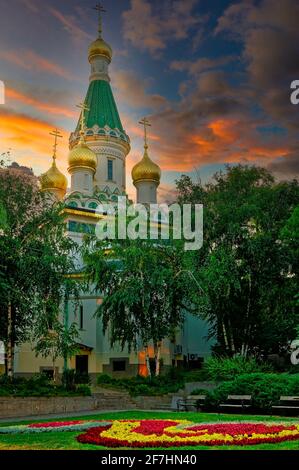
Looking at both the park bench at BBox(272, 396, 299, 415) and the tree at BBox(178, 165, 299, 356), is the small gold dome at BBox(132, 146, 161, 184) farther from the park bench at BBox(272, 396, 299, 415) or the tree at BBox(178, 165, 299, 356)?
the park bench at BBox(272, 396, 299, 415)

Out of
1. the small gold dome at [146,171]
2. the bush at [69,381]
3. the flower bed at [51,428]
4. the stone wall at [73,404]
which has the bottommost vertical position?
the stone wall at [73,404]

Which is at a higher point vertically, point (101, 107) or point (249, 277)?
point (101, 107)

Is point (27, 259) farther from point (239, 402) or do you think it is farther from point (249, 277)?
point (249, 277)

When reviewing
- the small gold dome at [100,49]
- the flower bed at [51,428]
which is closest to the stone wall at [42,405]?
the flower bed at [51,428]

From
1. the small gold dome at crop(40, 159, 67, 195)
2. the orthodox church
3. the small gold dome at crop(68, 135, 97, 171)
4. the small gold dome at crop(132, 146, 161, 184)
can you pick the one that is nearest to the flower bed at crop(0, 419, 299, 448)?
the orthodox church

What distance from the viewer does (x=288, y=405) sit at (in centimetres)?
1947

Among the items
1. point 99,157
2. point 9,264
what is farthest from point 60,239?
point 99,157

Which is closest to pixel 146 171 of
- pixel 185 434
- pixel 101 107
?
pixel 101 107

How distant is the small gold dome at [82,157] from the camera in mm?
46812

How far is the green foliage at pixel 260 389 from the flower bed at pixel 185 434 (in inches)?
207

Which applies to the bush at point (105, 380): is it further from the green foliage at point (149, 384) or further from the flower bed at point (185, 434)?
the flower bed at point (185, 434)

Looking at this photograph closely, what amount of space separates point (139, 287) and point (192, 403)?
7.79m

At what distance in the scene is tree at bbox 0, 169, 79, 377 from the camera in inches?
1006
